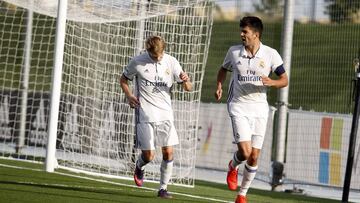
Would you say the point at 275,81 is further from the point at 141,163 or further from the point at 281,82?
the point at 141,163

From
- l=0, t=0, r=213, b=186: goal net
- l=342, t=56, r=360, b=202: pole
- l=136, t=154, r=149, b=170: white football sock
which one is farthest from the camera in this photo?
l=0, t=0, r=213, b=186: goal net

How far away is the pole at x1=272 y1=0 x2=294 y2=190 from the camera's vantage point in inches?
810

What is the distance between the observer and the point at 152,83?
14.8 meters

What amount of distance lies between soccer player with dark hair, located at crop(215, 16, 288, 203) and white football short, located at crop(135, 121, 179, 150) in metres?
1.34

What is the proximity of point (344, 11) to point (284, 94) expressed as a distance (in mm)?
3317

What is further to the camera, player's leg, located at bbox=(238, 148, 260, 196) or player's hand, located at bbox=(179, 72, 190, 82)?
player's hand, located at bbox=(179, 72, 190, 82)

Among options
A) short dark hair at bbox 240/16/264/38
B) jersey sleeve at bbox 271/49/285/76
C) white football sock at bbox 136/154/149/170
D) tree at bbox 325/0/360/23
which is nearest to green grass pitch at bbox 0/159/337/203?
white football sock at bbox 136/154/149/170

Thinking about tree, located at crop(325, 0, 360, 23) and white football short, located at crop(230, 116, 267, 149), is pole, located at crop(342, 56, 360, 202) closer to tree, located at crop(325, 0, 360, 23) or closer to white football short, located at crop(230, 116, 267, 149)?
white football short, located at crop(230, 116, 267, 149)

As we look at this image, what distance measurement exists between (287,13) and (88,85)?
3.87 metres

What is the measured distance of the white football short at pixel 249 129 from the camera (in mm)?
13414

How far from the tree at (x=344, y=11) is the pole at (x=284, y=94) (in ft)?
7.47

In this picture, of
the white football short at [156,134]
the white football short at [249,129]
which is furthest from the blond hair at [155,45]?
the white football short at [249,129]

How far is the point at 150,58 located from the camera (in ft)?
48.8

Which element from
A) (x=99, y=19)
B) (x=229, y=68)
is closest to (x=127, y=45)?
(x=99, y=19)
